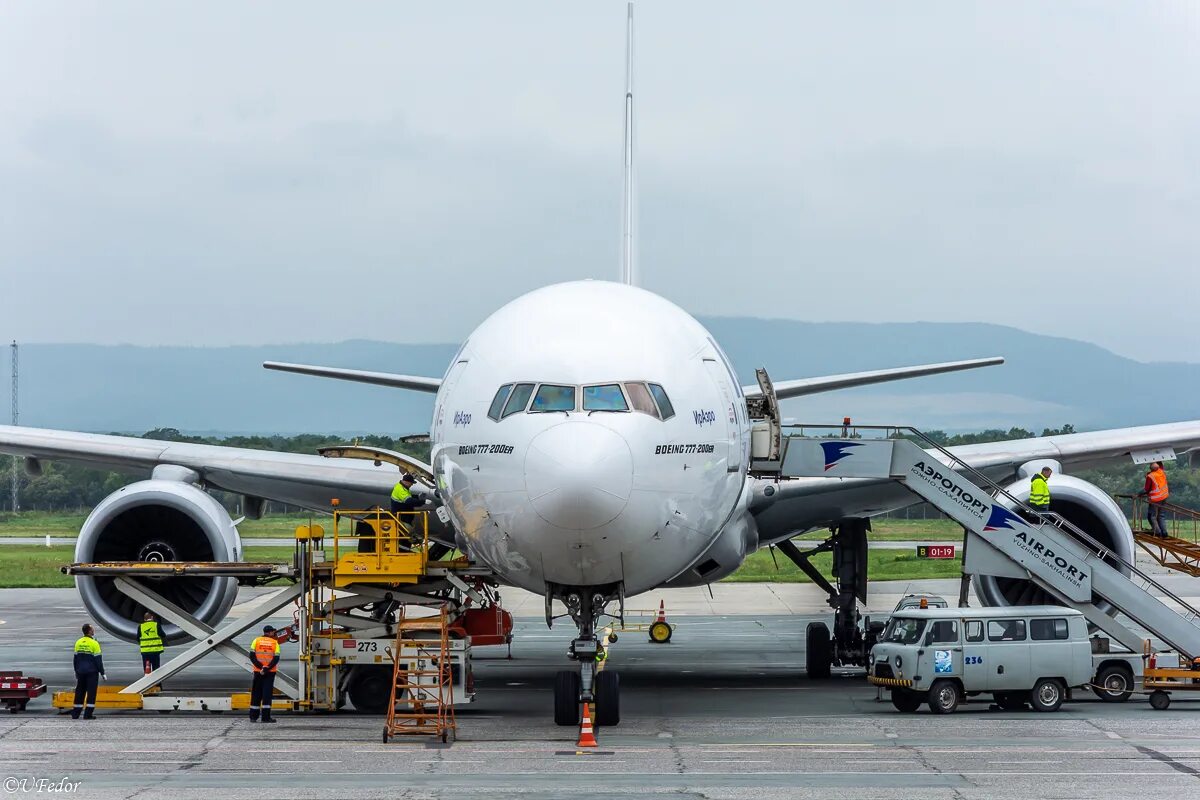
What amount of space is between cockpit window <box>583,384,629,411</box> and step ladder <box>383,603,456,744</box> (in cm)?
404

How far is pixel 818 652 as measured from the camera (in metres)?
24.2

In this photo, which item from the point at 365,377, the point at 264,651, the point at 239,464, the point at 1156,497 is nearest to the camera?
the point at 264,651

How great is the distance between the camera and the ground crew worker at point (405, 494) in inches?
797

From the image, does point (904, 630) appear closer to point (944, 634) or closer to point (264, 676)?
point (944, 634)

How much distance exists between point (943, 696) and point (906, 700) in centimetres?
49

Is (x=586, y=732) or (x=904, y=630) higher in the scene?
(x=904, y=630)

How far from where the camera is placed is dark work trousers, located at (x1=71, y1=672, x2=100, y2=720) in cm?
1886

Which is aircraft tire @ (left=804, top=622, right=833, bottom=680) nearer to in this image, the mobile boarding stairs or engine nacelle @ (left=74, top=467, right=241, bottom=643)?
Result: the mobile boarding stairs

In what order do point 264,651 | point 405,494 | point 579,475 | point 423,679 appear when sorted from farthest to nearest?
point 405,494
point 264,651
point 423,679
point 579,475

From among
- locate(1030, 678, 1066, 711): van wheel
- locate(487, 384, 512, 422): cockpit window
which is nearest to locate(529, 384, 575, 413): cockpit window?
locate(487, 384, 512, 422): cockpit window

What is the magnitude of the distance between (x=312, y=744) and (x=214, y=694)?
5.18 m

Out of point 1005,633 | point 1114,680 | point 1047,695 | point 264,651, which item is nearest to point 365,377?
point 264,651

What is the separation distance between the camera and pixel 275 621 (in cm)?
3759

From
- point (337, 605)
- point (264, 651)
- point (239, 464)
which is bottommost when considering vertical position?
point (264, 651)
